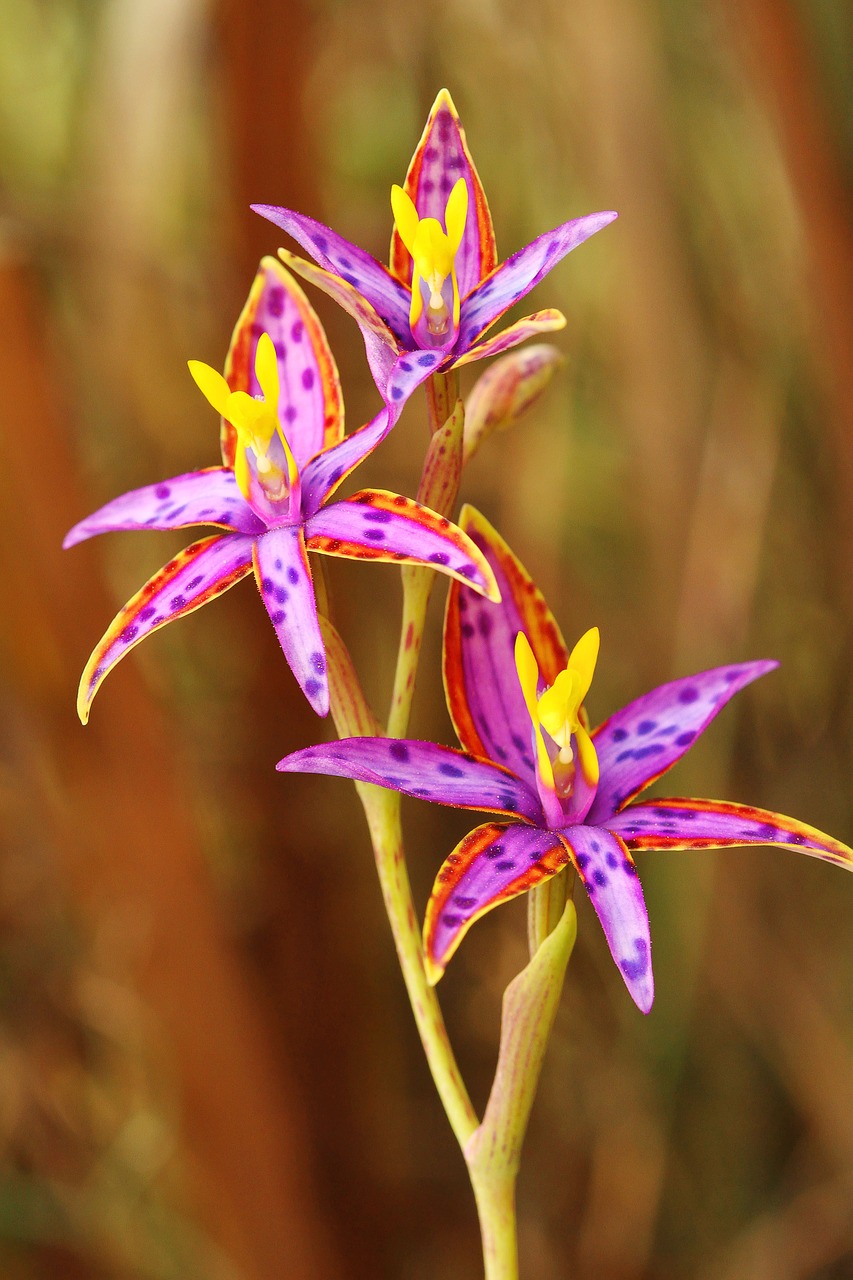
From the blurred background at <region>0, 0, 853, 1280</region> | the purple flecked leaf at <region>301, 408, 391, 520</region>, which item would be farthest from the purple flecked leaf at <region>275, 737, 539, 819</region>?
the blurred background at <region>0, 0, 853, 1280</region>

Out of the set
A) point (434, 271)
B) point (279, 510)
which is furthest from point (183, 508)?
point (434, 271)

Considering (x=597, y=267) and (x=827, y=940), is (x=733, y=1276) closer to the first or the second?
(x=827, y=940)

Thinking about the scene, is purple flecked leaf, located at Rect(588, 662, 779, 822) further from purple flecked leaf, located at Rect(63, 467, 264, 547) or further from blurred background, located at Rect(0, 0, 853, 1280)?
Result: blurred background, located at Rect(0, 0, 853, 1280)

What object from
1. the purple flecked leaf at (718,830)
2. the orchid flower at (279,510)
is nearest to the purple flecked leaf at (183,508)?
the orchid flower at (279,510)

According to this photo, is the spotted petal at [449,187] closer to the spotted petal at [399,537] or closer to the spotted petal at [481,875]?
the spotted petal at [399,537]

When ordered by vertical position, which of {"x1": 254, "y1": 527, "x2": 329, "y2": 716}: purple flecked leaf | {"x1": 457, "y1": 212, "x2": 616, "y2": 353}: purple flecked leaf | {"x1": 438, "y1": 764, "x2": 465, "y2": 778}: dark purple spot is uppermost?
{"x1": 457, "y1": 212, "x2": 616, "y2": 353}: purple flecked leaf

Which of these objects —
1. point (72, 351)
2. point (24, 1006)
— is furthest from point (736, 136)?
point (24, 1006)
